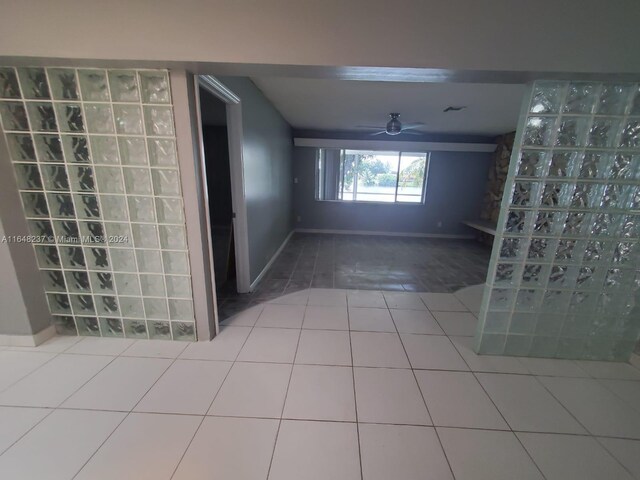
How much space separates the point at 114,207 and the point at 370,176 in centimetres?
491

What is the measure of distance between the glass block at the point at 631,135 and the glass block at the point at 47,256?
12.5 feet

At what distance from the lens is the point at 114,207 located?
169cm

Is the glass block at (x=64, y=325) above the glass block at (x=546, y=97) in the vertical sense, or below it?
below

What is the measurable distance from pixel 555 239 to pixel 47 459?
3.01 metres

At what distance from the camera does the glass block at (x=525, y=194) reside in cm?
158

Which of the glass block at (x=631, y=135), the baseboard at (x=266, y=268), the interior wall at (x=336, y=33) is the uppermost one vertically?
the interior wall at (x=336, y=33)

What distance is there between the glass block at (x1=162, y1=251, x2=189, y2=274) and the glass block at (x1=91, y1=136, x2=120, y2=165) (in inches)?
27.2

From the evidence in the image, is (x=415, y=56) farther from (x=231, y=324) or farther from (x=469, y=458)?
(x=231, y=324)

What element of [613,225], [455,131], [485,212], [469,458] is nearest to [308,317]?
[469,458]

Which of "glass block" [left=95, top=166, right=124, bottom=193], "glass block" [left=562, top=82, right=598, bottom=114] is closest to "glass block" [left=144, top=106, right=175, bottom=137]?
"glass block" [left=95, top=166, right=124, bottom=193]

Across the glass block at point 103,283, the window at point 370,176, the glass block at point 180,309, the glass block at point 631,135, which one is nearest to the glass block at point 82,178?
the glass block at point 103,283

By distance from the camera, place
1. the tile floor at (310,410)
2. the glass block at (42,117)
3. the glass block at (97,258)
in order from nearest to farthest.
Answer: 1. the tile floor at (310,410)
2. the glass block at (42,117)
3. the glass block at (97,258)

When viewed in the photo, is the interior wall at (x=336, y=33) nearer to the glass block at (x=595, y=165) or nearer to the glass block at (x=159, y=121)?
the glass block at (x=159, y=121)

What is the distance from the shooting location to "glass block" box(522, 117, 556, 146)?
1495 mm
